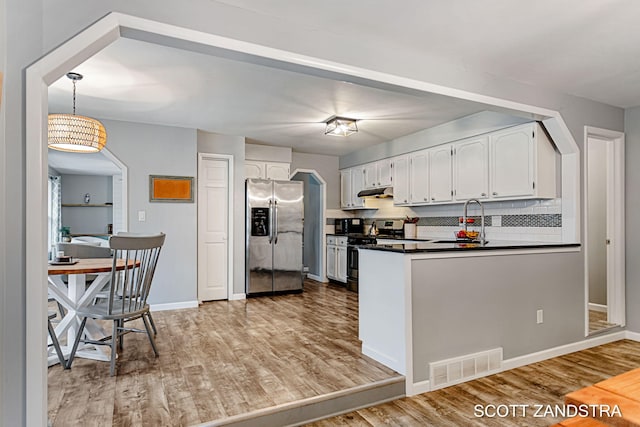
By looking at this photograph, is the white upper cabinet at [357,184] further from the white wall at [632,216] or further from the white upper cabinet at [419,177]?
the white wall at [632,216]

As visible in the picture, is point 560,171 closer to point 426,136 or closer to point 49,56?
point 426,136

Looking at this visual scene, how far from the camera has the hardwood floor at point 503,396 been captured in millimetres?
2221

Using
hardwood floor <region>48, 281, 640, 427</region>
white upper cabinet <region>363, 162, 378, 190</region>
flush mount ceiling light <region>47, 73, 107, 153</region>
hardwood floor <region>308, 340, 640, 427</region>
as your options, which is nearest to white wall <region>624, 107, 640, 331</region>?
hardwood floor <region>48, 281, 640, 427</region>

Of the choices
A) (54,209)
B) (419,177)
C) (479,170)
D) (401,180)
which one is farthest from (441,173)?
(54,209)

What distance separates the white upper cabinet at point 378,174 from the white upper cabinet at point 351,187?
18 cm

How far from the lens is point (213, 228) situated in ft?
17.6

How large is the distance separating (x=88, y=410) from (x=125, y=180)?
3.09m

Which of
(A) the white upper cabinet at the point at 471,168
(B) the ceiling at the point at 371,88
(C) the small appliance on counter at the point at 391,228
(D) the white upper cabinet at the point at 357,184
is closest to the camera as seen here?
(B) the ceiling at the point at 371,88

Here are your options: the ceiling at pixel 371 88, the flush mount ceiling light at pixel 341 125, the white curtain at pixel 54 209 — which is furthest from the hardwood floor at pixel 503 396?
the white curtain at pixel 54 209

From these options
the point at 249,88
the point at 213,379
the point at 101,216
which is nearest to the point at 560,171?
the point at 249,88

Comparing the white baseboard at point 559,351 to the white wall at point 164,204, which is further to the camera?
the white wall at point 164,204

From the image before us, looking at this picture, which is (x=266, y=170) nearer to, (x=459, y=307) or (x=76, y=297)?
(x=76, y=297)

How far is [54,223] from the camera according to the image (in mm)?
7535

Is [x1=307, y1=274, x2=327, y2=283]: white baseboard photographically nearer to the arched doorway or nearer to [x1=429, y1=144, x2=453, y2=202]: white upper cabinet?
the arched doorway
